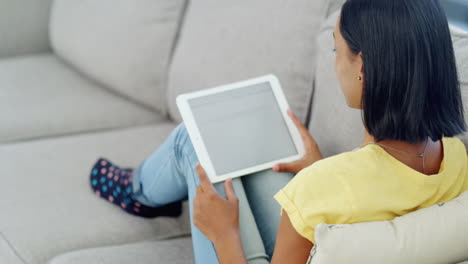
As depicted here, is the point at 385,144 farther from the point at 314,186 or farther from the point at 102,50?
the point at 102,50

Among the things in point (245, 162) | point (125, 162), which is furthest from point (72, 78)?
point (245, 162)

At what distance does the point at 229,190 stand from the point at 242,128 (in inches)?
6.7

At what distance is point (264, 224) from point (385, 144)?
0.34 metres

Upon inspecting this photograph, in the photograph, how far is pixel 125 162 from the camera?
1.62 meters

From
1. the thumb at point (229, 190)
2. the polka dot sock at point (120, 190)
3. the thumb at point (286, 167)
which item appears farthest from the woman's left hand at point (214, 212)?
the polka dot sock at point (120, 190)

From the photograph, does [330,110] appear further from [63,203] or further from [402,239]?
[63,203]

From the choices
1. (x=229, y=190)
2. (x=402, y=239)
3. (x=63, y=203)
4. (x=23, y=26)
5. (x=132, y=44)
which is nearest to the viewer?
(x=402, y=239)

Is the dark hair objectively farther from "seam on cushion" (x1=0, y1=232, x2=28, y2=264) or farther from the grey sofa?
"seam on cushion" (x1=0, y1=232, x2=28, y2=264)

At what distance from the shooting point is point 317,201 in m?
0.88

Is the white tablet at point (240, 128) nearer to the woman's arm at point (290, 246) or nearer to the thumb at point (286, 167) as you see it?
the thumb at point (286, 167)

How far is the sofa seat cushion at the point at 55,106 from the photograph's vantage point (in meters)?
1.78

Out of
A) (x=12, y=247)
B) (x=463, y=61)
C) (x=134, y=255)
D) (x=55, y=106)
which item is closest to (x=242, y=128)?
(x=134, y=255)

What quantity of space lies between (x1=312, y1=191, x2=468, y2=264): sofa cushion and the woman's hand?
370 millimetres

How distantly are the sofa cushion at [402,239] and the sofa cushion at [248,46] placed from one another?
618 mm
